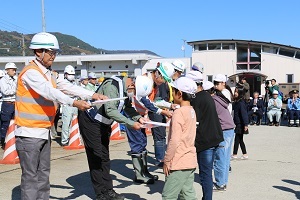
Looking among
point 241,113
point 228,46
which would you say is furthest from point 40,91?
point 228,46

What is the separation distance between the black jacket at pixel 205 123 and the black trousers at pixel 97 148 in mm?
1305

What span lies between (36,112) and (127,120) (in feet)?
4.04

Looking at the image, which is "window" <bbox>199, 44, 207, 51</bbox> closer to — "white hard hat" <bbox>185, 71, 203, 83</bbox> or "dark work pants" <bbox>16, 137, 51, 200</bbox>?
"white hard hat" <bbox>185, 71, 203, 83</bbox>

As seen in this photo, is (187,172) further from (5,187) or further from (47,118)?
(5,187)

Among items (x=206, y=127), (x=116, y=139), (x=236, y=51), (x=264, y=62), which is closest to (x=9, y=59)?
(x=236, y=51)

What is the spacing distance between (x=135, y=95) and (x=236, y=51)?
28.0m

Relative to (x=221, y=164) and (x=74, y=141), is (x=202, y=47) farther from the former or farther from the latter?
(x=221, y=164)

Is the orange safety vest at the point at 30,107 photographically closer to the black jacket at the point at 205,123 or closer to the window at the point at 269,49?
the black jacket at the point at 205,123

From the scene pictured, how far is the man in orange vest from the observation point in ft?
13.0

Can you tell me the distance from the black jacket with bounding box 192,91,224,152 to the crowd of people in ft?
0.04

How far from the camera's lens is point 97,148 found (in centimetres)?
543

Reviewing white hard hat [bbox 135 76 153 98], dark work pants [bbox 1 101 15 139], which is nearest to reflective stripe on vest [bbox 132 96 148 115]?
white hard hat [bbox 135 76 153 98]

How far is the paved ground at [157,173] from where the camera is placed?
6000 mm

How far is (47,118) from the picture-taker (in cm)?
416
